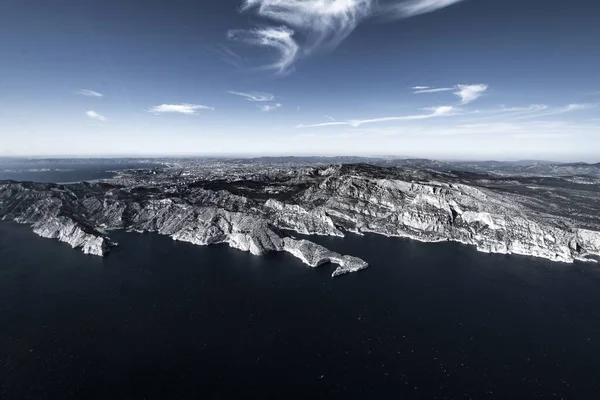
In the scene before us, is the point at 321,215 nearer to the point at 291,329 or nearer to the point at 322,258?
the point at 322,258

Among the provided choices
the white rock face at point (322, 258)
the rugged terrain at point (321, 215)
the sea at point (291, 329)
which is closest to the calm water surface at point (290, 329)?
the sea at point (291, 329)

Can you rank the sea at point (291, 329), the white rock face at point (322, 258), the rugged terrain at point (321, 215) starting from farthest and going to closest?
1. the rugged terrain at point (321, 215)
2. the white rock face at point (322, 258)
3. the sea at point (291, 329)

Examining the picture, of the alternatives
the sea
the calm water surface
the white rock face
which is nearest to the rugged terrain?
the white rock face

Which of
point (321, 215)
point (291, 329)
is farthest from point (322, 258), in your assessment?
point (321, 215)

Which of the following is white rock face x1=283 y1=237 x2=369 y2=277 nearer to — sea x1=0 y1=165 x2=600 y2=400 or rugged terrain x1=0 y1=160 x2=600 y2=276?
rugged terrain x1=0 y1=160 x2=600 y2=276

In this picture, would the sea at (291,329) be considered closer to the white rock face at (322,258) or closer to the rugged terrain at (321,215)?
the white rock face at (322,258)

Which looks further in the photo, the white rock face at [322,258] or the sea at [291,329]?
the white rock face at [322,258]
